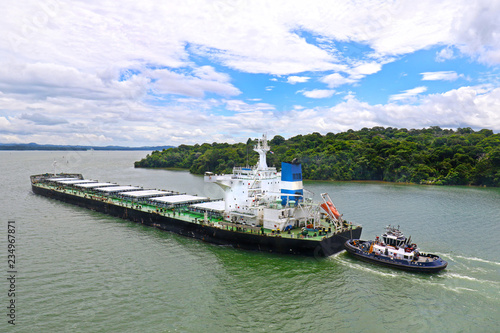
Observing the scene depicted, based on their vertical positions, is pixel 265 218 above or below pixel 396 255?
above

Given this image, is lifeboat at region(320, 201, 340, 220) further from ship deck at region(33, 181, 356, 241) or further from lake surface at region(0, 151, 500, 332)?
lake surface at region(0, 151, 500, 332)

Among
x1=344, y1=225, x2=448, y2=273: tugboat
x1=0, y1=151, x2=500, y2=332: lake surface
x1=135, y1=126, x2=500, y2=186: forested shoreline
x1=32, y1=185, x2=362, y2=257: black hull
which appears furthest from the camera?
x1=135, y1=126, x2=500, y2=186: forested shoreline

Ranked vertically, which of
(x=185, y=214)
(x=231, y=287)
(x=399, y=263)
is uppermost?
(x=185, y=214)

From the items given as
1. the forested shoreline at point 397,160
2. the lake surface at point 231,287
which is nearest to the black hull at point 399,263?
the lake surface at point 231,287

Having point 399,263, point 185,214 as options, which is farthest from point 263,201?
point 399,263

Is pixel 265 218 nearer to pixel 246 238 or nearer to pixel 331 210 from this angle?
pixel 246 238

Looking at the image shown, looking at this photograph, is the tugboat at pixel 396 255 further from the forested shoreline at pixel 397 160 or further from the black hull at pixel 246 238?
the forested shoreline at pixel 397 160

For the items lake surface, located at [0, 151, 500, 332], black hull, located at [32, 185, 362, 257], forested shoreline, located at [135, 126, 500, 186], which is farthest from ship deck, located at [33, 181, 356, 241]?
forested shoreline, located at [135, 126, 500, 186]
